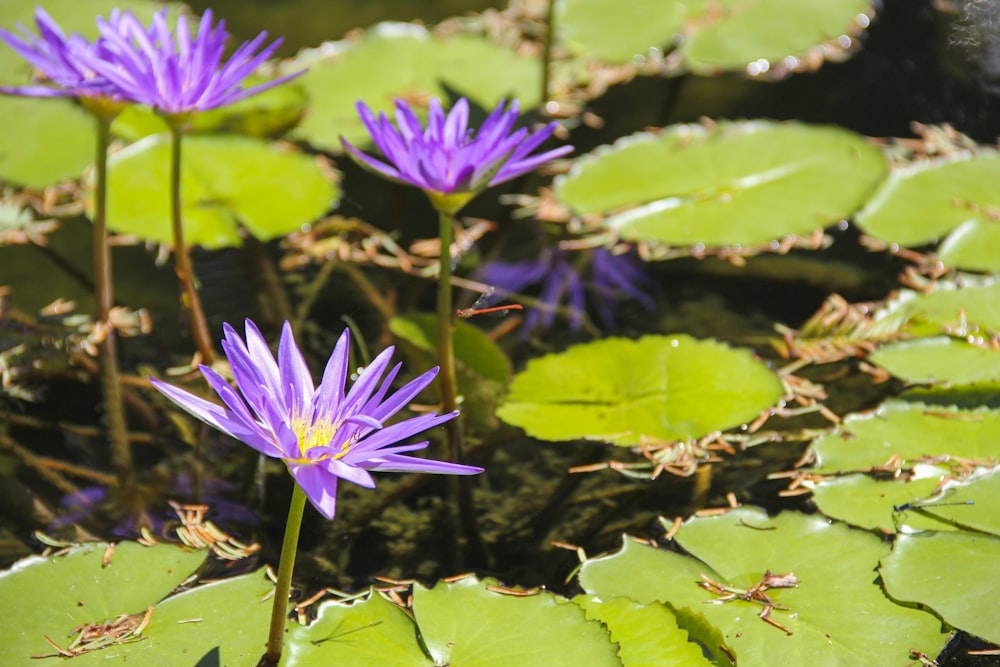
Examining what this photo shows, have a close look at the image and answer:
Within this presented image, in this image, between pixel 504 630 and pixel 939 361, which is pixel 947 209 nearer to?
pixel 939 361

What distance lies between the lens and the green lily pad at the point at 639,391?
1968mm

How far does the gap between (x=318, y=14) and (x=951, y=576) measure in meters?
3.23

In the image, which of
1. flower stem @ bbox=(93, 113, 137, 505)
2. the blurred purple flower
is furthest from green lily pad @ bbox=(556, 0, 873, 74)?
A: flower stem @ bbox=(93, 113, 137, 505)

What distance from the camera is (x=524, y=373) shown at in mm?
2141

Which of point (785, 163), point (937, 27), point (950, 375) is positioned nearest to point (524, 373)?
point (950, 375)

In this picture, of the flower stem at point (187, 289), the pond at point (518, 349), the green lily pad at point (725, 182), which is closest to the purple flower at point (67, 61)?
the pond at point (518, 349)

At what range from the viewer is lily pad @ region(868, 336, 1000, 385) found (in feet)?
6.63

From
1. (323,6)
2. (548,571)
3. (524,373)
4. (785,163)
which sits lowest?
(548,571)

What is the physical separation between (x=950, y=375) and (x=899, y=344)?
135mm

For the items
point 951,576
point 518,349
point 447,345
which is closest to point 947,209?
point 518,349

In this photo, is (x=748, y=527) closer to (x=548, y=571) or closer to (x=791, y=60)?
(x=548, y=571)

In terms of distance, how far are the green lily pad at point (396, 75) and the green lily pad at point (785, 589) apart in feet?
5.84

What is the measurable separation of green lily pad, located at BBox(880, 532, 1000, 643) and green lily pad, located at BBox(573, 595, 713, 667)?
36cm

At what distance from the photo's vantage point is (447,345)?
1.92m
